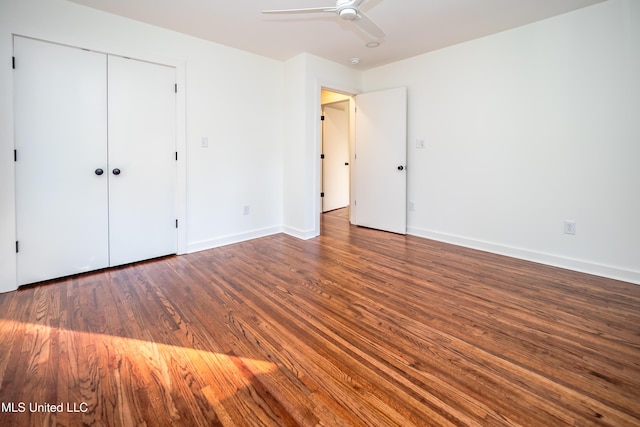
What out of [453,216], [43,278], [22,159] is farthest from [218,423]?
[453,216]

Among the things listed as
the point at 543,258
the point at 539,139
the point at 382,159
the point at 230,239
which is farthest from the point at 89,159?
the point at 543,258

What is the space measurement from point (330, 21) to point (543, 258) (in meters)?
3.33

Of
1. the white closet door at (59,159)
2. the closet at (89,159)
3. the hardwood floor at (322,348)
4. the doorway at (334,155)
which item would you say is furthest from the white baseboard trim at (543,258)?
the white closet door at (59,159)

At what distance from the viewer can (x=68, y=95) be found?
271 cm

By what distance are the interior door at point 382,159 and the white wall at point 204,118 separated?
1.32m

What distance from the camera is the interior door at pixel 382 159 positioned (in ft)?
14.3

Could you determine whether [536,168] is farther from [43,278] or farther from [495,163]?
[43,278]

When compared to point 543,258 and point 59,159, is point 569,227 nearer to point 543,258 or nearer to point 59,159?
point 543,258

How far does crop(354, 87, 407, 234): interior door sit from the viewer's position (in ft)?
14.3

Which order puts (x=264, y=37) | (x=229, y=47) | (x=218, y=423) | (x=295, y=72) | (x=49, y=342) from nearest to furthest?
(x=218, y=423) < (x=49, y=342) < (x=264, y=37) < (x=229, y=47) < (x=295, y=72)

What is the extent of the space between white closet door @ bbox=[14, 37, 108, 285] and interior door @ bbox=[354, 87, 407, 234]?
11.0 feet

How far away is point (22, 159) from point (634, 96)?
5.31m

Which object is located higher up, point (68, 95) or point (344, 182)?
point (68, 95)

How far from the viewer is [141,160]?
3.18m
